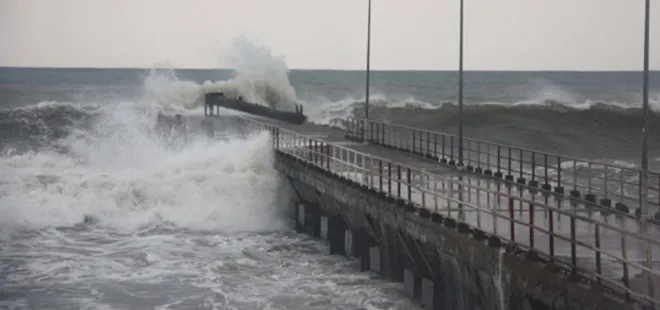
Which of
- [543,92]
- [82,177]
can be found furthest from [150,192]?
[543,92]

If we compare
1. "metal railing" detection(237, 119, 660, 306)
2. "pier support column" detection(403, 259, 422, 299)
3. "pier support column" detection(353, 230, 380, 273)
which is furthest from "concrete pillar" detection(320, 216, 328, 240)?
"pier support column" detection(403, 259, 422, 299)

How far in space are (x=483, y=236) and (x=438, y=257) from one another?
1.75 m

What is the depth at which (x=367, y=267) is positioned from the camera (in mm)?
18594

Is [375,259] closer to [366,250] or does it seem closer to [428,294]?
[366,250]

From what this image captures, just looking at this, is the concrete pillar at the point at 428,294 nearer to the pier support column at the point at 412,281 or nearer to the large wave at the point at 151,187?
the pier support column at the point at 412,281

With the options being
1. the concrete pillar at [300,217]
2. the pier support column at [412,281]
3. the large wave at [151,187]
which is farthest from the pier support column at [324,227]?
the pier support column at [412,281]

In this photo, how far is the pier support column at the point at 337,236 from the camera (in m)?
20.7

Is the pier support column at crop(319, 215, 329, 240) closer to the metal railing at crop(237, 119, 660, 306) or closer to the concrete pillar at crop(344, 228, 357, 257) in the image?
the metal railing at crop(237, 119, 660, 306)

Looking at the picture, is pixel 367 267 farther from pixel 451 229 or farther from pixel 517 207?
pixel 451 229

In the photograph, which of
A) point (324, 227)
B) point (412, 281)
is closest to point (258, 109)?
point (324, 227)

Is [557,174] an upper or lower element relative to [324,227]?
upper

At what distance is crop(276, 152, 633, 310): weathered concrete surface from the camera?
1094 cm

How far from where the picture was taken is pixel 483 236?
13.2 meters

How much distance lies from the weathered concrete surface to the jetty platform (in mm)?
18
